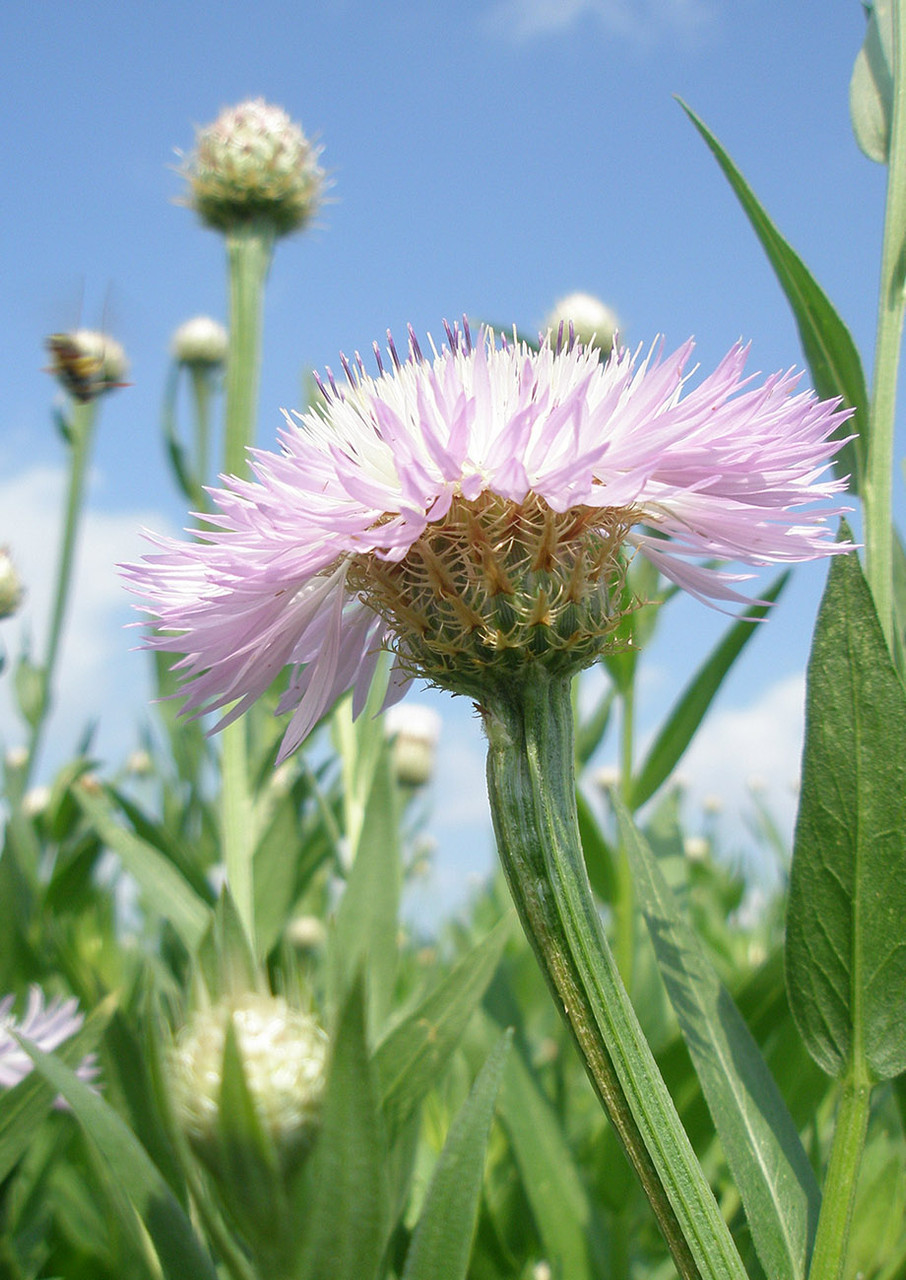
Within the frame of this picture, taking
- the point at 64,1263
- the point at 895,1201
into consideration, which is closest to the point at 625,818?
the point at 895,1201

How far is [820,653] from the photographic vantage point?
776mm

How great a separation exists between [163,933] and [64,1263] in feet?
2.81

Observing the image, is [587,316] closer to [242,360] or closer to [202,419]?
[242,360]

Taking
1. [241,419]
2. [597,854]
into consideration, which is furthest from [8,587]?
[597,854]

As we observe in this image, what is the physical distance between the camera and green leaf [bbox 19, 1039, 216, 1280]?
0.63m

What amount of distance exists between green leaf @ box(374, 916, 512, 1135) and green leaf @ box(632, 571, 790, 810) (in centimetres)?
51

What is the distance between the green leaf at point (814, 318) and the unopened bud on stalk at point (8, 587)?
5.23ft

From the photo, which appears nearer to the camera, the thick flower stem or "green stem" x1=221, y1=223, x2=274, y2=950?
the thick flower stem

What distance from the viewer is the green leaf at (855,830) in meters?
0.76

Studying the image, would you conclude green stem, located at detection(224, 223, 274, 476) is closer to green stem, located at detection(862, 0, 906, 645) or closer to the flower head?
the flower head

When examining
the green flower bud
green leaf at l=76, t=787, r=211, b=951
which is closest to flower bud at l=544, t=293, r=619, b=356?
the green flower bud

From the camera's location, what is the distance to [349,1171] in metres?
0.54

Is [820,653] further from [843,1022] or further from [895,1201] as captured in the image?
[895,1201]

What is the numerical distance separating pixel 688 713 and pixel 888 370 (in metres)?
0.59
